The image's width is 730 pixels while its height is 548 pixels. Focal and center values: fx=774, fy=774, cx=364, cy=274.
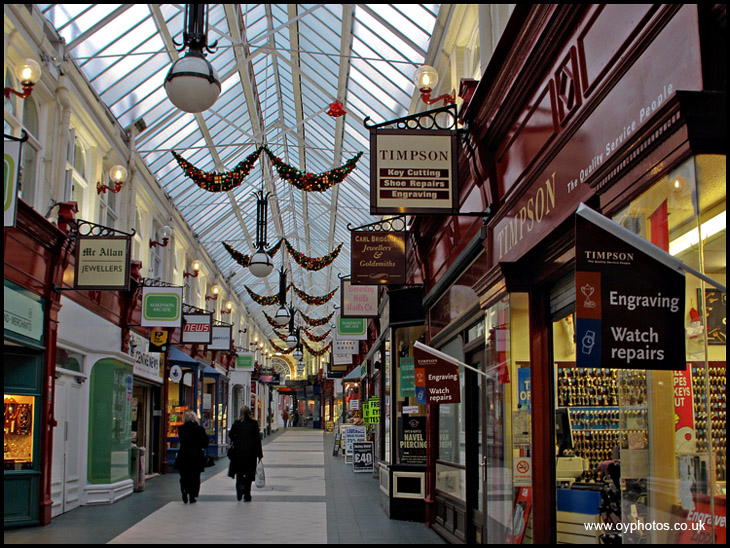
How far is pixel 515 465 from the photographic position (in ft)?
21.6

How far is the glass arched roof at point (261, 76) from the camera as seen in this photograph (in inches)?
533

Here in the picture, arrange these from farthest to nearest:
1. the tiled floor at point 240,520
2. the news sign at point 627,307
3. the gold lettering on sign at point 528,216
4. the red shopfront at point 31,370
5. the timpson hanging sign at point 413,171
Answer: the red shopfront at point 31,370, the tiled floor at point 240,520, the timpson hanging sign at point 413,171, the gold lettering on sign at point 528,216, the news sign at point 627,307

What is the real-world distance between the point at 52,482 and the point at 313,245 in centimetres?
2347

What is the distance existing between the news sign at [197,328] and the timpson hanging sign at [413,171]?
12511mm

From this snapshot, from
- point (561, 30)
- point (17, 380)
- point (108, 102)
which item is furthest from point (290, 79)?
point (561, 30)

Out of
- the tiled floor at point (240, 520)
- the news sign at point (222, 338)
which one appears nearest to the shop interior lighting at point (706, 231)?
the tiled floor at point (240, 520)

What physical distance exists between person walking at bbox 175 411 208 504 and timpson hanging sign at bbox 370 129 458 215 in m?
7.12

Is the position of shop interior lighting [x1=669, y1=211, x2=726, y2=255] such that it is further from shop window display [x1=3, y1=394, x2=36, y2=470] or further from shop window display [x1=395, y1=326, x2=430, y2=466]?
shop window display [x1=3, y1=394, x2=36, y2=470]

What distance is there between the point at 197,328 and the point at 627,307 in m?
16.6

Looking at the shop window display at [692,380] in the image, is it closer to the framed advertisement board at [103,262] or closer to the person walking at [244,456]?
the framed advertisement board at [103,262]

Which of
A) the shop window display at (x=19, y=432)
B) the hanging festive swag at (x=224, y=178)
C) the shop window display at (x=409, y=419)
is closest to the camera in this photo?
the shop window display at (x=19, y=432)

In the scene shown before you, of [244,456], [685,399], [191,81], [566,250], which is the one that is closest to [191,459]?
[244,456]

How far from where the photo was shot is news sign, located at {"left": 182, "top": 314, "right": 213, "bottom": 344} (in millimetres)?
19266

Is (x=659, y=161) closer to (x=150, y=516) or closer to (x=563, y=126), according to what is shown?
(x=563, y=126)
